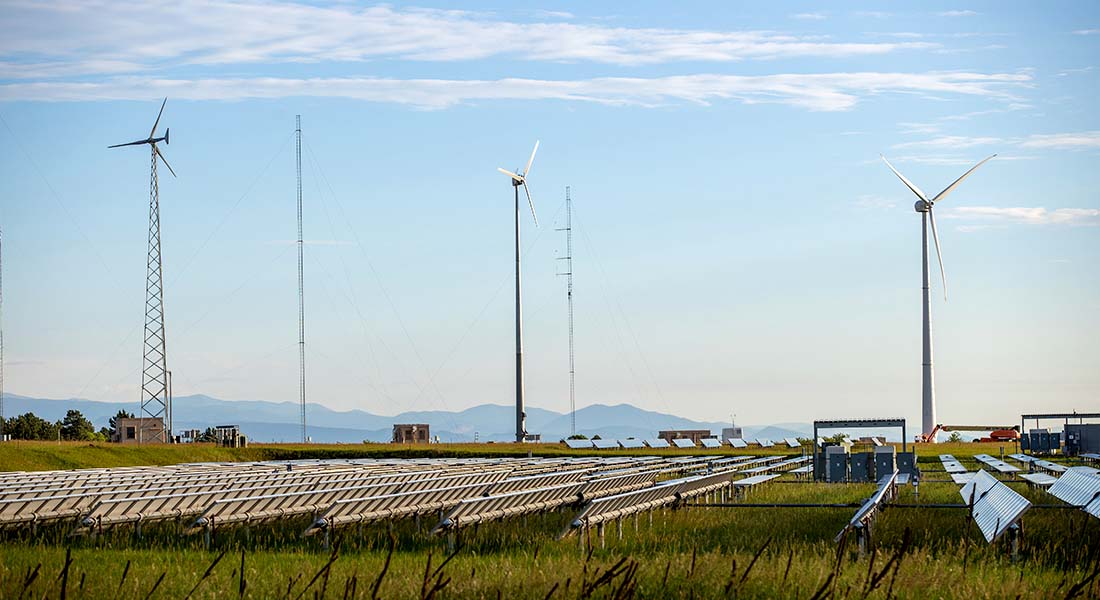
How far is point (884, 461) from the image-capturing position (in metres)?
36.8

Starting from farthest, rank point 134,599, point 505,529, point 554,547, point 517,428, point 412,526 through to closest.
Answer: point 517,428
point 412,526
point 505,529
point 554,547
point 134,599

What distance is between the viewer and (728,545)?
1599cm

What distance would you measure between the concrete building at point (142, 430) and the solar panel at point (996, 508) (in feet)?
179

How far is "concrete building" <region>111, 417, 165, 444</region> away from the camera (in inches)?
2687

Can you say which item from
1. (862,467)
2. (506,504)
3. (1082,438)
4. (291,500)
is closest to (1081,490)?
(506,504)

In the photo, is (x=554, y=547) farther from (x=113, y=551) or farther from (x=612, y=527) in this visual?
(x=113, y=551)

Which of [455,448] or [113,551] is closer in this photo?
[113,551]

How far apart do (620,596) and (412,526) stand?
49.8 feet

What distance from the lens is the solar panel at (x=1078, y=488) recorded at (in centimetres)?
1658

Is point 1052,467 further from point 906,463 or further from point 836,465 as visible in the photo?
point 836,465

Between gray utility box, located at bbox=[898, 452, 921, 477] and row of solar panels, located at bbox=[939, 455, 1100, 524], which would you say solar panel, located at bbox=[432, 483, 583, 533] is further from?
gray utility box, located at bbox=[898, 452, 921, 477]

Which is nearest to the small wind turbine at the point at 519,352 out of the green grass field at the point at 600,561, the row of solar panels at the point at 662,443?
the row of solar panels at the point at 662,443

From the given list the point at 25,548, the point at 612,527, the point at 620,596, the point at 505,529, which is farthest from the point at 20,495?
the point at 620,596

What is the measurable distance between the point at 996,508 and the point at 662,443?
6394 centimetres
